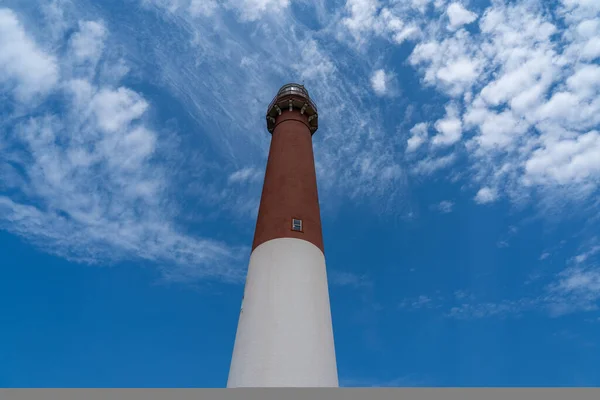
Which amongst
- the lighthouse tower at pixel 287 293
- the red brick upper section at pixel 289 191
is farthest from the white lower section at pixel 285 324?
the red brick upper section at pixel 289 191

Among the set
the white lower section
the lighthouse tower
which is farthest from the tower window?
the white lower section

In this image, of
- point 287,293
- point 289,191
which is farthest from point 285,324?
point 289,191

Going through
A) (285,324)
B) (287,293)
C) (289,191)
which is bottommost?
(285,324)

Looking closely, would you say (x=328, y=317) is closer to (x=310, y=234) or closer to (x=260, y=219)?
(x=310, y=234)

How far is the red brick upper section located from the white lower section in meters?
0.70

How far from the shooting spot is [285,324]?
500 inches

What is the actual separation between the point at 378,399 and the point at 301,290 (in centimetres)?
889

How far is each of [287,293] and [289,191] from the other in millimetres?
4662

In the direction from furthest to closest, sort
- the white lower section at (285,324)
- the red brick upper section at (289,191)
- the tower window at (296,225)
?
the red brick upper section at (289,191) < the tower window at (296,225) < the white lower section at (285,324)

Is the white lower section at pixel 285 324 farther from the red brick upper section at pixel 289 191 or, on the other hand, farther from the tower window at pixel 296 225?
the red brick upper section at pixel 289 191

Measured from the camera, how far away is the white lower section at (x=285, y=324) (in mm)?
12102

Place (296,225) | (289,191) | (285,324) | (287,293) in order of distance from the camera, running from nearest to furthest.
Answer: (285,324), (287,293), (296,225), (289,191)

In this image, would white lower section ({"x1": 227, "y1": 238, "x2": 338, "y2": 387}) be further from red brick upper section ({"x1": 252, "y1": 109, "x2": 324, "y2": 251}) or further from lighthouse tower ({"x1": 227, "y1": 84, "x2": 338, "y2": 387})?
red brick upper section ({"x1": 252, "y1": 109, "x2": 324, "y2": 251})

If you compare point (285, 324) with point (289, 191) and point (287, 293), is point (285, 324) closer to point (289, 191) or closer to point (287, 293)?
point (287, 293)
